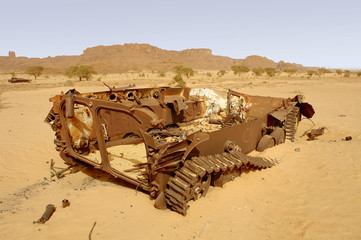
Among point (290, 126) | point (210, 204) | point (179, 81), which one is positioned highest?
point (179, 81)

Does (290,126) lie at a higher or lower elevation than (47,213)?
higher

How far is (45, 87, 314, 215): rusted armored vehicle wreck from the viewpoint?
3.74m

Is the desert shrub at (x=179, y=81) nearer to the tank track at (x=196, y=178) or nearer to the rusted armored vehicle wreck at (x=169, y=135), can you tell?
the rusted armored vehicle wreck at (x=169, y=135)

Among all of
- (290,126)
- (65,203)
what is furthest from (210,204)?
(290,126)

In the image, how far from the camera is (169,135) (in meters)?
5.97

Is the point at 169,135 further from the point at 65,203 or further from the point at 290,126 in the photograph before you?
the point at 290,126

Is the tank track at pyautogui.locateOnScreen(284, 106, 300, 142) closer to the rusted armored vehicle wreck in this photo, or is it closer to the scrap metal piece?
the rusted armored vehicle wreck

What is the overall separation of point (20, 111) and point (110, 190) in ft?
36.0

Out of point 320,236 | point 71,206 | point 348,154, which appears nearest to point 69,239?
point 71,206

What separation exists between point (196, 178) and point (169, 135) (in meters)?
2.43

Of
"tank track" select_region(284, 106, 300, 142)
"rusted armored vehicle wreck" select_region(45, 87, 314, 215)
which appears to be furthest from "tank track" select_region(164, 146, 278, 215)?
"tank track" select_region(284, 106, 300, 142)

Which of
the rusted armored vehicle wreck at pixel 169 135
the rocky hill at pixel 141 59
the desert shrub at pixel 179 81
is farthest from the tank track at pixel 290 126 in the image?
the rocky hill at pixel 141 59

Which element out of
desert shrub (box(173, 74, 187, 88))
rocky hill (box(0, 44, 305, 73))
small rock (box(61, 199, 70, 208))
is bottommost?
small rock (box(61, 199, 70, 208))

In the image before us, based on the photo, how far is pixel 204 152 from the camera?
447 centimetres
